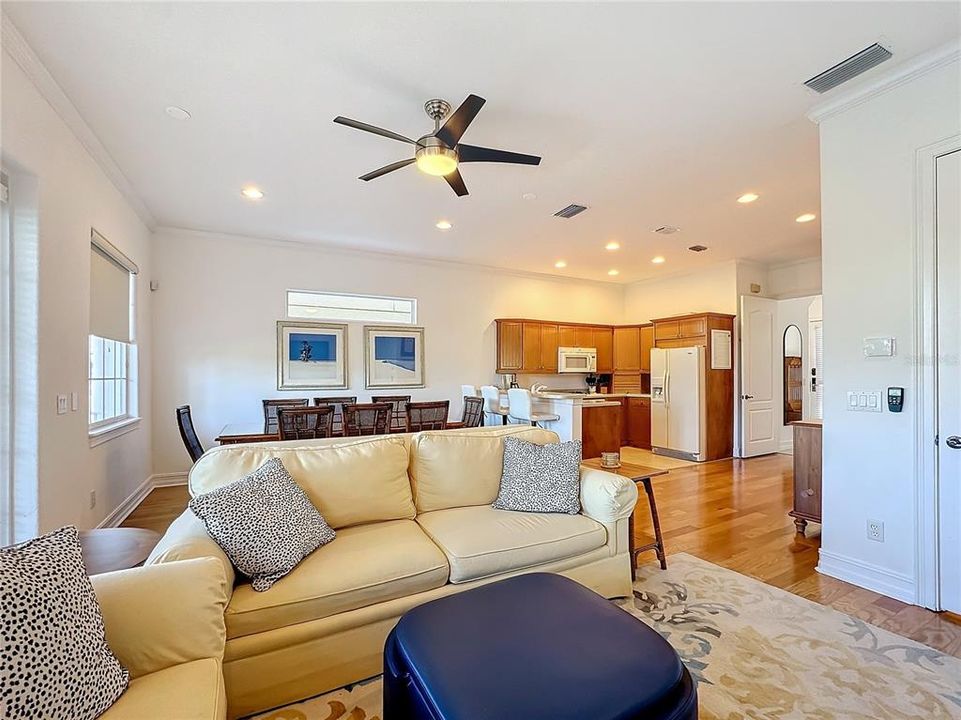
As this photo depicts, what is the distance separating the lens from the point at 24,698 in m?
0.92

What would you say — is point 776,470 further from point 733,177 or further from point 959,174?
point 959,174

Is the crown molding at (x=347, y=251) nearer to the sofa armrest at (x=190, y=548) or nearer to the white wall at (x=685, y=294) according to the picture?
the white wall at (x=685, y=294)

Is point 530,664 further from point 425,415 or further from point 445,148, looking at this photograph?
point 425,415

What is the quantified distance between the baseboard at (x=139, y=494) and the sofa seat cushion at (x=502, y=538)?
3.03m

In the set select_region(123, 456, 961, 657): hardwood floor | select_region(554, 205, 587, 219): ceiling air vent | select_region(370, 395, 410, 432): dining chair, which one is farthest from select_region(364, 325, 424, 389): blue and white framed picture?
select_region(554, 205, 587, 219): ceiling air vent

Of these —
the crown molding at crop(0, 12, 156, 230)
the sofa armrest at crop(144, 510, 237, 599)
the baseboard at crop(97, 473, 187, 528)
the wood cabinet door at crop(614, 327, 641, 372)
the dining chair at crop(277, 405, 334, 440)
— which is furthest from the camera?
the wood cabinet door at crop(614, 327, 641, 372)

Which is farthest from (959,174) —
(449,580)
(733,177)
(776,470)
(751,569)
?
(776,470)

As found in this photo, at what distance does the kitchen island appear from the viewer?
5445mm

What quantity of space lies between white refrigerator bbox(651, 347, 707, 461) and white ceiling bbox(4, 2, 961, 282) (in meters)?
2.41

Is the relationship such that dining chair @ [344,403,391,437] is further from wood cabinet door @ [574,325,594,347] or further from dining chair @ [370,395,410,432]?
wood cabinet door @ [574,325,594,347]

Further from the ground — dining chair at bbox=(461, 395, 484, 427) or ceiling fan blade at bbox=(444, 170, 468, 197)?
ceiling fan blade at bbox=(444, 170, 468, 197)

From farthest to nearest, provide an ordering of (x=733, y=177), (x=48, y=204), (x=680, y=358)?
(x=680, y=358) < (x=733, y=177) < (x=48, y=204)

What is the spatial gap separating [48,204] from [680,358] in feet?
22.2

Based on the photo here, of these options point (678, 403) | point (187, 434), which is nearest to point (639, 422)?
point (678, 403)
